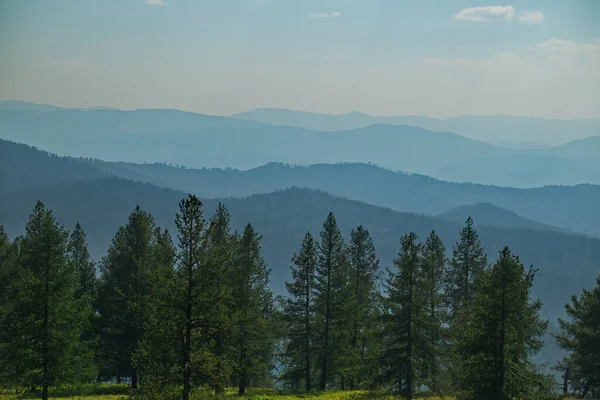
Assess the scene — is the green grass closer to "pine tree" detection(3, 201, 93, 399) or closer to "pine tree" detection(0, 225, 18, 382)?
"pine tree" detection(0, 225, 18, 382)

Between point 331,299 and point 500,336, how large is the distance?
57.2ft

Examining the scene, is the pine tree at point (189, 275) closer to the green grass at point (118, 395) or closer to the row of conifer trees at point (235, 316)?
the row of conifer trees at point (235, 316)

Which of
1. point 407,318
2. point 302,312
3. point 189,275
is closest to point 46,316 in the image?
point 189,275

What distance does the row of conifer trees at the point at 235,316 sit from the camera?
2612 cm

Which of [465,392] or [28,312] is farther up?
[28,312]

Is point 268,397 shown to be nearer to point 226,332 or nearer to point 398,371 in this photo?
point 398,371

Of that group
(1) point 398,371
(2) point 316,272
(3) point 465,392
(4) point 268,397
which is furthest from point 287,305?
(3) point 465,392

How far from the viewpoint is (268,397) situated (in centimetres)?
3906

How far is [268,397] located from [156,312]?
16040 mm

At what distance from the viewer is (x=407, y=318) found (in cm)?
3588

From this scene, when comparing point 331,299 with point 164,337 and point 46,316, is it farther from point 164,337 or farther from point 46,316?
point 46,316

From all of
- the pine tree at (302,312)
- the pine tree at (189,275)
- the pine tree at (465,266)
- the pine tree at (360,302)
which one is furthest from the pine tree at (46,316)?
the pine tree at (465,266)

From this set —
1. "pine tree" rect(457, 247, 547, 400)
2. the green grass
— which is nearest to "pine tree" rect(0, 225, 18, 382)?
the green grass

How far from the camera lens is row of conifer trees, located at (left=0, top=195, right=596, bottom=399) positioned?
26.1 metres
